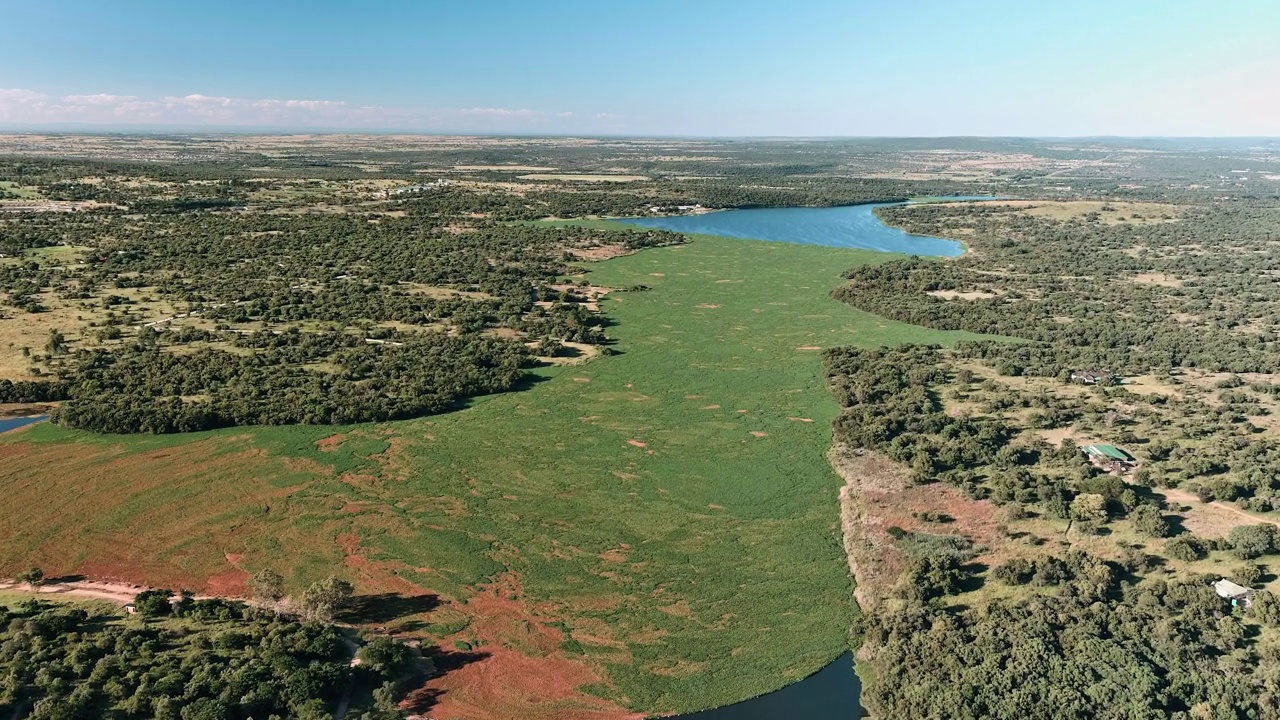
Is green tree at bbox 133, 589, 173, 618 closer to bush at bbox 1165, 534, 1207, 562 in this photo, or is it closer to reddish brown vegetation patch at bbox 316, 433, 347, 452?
reddish brown vegetation patch at bbox 316, 433, 347, 452

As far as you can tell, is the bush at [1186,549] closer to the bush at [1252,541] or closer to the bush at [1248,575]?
the bush at [1252,541]

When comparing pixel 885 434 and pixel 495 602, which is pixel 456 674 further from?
pixel 885 434

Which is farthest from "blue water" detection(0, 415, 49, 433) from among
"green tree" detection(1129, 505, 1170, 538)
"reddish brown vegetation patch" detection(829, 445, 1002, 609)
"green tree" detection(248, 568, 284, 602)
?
"green tree" detection(1129, 505, 1170, 538)

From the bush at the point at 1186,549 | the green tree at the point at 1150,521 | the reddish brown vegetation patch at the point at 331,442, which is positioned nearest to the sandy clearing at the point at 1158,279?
the green tree at the point at 1150,521

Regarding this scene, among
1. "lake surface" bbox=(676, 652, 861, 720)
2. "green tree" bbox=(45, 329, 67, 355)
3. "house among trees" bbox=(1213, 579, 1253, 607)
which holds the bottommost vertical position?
"lake surface" bbox=(676, 652, 861, 720)

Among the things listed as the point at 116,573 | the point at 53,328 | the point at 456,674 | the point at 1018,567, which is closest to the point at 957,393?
the point at 1018,567

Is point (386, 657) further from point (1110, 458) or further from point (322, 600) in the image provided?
point (1110, 458)
